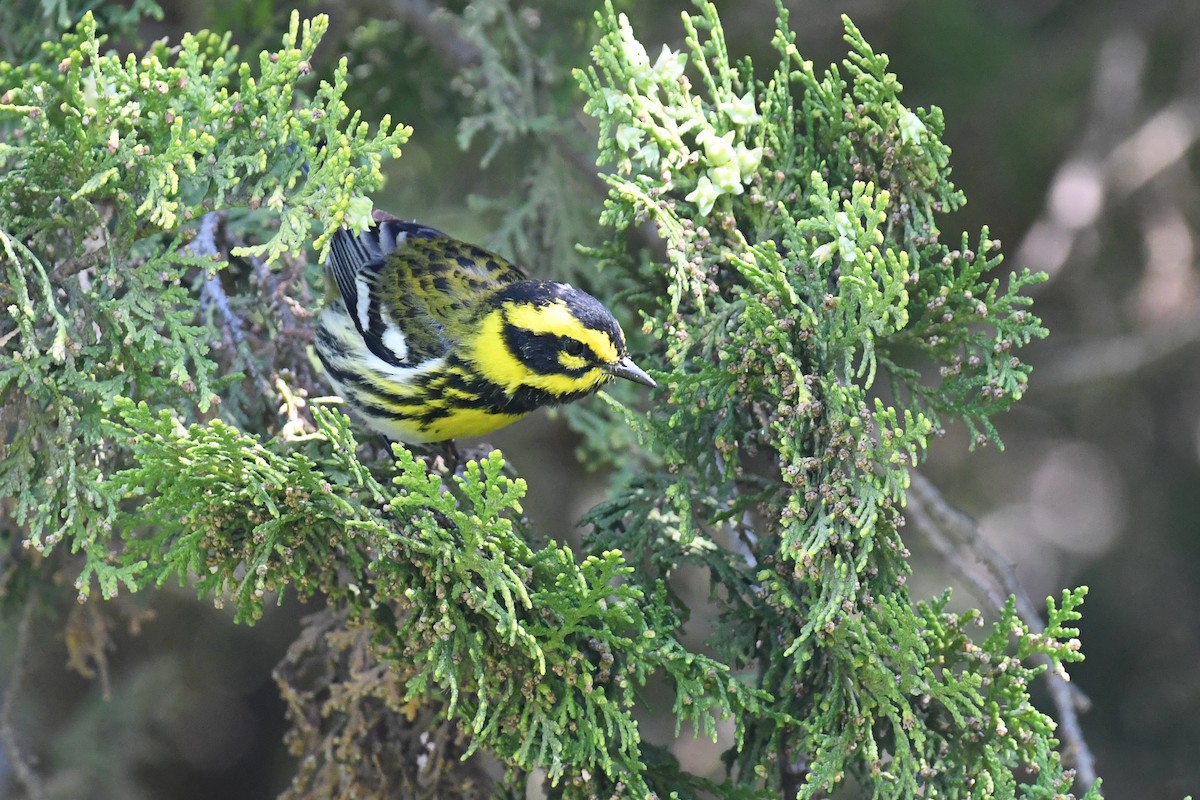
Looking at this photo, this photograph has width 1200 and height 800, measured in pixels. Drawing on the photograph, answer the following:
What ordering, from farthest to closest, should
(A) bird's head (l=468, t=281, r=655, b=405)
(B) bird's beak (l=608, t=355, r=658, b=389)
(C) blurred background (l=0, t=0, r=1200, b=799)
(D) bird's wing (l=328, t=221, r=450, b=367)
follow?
(C) blurred background (l=0, t=0, r=1200, b=799), (D) bird's wing (l=328, t=221, r=450, b=367), (A) bird's head (l=468, t=281, r=655, b=405), (B) bird's beak (l=608, t=355, r=658, b=389)

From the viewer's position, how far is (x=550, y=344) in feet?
9.04

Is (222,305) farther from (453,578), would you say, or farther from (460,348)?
(453,578)

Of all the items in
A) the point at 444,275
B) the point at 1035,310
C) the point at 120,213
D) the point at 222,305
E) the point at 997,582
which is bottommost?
the point at 222,305

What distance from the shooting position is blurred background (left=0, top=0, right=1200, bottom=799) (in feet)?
13.5

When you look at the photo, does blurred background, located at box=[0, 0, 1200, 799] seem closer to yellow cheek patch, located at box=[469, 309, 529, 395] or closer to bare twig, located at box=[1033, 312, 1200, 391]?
bare twig, located at box=[1033, 312, 1200, 391]

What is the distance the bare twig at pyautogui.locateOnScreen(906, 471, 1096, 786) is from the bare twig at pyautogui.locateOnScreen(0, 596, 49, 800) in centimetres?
225

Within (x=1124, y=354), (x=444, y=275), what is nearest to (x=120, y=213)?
(x=444, y=275)

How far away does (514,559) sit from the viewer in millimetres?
2125

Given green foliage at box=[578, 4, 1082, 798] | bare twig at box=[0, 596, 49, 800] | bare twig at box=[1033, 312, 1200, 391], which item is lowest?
bare twig at box=[0, 596, 49, 800]

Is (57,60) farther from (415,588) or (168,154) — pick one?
(415,588)

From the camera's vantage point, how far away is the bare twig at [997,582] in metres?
2.74

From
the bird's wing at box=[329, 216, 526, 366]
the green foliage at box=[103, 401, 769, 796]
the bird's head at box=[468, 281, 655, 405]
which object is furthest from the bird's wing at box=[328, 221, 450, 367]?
the green foliage at box=[103, 401, 769, 796]

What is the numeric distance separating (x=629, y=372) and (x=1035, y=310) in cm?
310

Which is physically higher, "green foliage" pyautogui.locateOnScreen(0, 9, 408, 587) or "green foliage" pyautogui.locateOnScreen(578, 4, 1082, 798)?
"green foliage" pyautogui.locateOnScreen(578, 4, 1082, 798)
